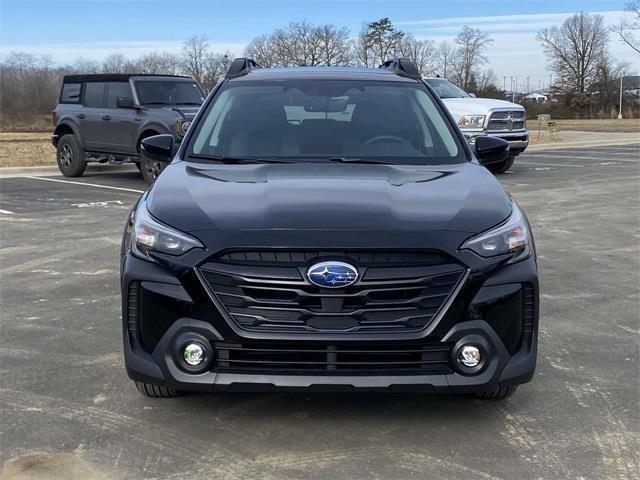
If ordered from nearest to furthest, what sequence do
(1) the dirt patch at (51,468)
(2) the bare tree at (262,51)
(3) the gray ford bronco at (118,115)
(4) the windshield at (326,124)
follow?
(1) the dirt patch at (51,468) → (4) the windshield at (326,124) → (3) the gray ford bronco at (118,115) → (2) the bare tree at (262,51)

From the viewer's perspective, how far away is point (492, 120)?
51.3 feet

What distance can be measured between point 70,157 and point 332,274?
1310 cm

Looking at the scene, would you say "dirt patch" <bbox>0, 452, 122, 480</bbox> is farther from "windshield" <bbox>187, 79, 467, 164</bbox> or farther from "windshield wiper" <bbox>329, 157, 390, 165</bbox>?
"windshield wiper" <bbox>329, 157, 390, 165</bbox>

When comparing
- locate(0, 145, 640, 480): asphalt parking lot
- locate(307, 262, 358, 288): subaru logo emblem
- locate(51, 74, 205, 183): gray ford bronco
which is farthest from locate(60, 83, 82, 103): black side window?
locate(307, 262, 358, 288): subaru logo emblem

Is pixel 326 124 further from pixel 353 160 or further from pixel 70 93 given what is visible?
pixel 70 93

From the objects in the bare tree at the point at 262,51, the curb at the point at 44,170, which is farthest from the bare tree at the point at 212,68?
the curb at the point at 44,170

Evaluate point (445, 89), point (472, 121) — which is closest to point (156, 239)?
point (472, 121)

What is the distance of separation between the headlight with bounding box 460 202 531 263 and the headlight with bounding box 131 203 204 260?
3.88ft

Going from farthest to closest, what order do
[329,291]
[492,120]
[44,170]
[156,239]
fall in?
[44,170], [492,120], [156,239], [329,291]

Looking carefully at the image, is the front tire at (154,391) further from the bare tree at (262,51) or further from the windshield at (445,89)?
the bare tree at (262,51)

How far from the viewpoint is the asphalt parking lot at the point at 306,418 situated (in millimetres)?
3135

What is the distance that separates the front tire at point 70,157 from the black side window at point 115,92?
1.24 m

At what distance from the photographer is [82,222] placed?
379 inches

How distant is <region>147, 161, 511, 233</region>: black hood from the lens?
3244mm
